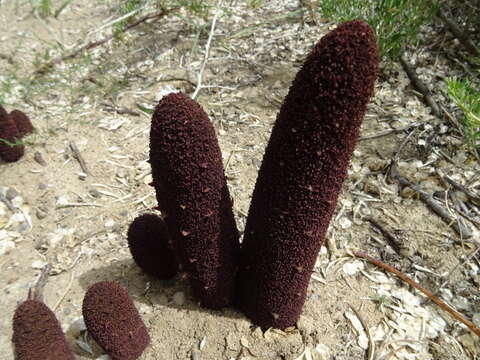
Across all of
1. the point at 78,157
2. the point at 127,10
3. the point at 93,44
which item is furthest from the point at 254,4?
the point at 78,157

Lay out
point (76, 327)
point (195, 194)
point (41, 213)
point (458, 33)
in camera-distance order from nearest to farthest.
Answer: point (195, 194) → point (76, 327) → point (41, 213) → point (458, 33)

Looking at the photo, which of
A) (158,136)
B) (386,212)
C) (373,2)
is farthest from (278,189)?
(373,2)

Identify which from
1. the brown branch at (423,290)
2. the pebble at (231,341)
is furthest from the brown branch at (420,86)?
the pebble at (231,341)

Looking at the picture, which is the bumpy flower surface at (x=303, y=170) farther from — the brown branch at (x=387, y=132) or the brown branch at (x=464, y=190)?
the brown branch at (x=387, y=132)

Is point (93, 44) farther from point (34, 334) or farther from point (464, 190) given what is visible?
point (464, 190)

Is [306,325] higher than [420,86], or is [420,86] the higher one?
[420,86]
